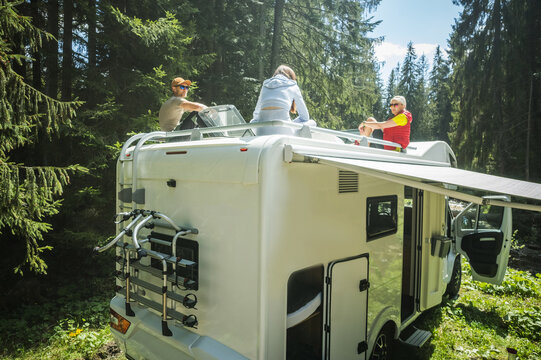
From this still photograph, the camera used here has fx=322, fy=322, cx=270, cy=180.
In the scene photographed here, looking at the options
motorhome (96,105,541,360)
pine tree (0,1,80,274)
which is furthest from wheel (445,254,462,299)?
pine tree (0,1,80,274)

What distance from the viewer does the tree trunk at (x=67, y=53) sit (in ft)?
23.4

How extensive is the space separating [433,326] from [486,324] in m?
1.00

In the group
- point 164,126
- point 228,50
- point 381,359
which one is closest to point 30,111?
point 164,126

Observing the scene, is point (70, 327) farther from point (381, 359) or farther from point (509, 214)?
point (509, 214)

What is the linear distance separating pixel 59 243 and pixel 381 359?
675 cm

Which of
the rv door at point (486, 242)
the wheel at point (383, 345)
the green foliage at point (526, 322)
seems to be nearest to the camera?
the wheel at point (383, 345)

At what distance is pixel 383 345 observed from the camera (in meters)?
3.67

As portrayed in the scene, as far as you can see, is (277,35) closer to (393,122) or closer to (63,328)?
(393,122)

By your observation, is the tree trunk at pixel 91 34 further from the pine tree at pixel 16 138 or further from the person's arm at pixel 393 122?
the person's arm at pixel 393 122

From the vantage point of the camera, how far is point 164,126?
14.1 ft

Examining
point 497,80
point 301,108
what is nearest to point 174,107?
point 301,108

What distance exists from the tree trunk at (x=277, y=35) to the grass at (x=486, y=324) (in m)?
9.05

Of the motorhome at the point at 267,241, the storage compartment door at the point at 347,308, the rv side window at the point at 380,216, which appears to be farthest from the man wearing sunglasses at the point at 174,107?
the storage compartment door at the point at 347,308

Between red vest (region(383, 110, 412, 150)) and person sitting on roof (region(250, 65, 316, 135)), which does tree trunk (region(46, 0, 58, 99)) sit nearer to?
person sitting on roof (region(250, 65, 316, 135))
